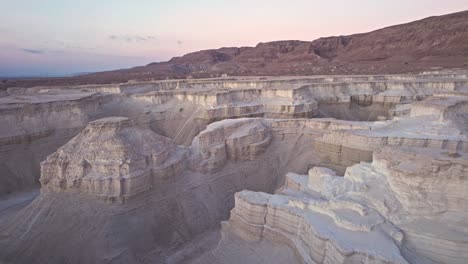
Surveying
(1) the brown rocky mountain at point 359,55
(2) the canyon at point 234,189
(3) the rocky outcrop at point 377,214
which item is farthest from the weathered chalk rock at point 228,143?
(1) the brown rocky mountain at point 359,55

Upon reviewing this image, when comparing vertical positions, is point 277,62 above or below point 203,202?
above

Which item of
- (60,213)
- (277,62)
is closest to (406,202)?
(60,213)

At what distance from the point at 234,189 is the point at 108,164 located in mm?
5486

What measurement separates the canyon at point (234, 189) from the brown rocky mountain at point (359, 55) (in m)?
35.9

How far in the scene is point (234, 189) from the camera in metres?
13.1

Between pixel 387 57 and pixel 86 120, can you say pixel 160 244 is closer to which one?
pixel 86 120

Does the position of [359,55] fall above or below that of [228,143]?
above

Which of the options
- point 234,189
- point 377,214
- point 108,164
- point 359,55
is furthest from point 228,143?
point 359,55

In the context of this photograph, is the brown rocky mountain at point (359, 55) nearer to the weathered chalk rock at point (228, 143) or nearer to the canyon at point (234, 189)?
the canyon at point (234, 189)

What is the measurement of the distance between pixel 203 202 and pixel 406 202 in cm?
709

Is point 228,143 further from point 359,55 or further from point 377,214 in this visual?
point 359,55

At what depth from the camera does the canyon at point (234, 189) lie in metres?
6.32

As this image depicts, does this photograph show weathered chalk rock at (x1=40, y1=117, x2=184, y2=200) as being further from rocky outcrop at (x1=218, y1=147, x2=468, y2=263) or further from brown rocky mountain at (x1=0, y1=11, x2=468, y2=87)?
brown rocky mountain at (x1=0, y1=11, x2=468, y2=87)

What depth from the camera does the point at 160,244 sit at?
1002 cm
